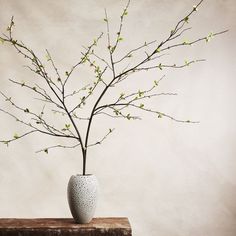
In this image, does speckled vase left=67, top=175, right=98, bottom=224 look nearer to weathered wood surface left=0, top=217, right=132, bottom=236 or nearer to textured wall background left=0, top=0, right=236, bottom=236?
weathered wood surface left=0, top=217, right=132, bottom=236

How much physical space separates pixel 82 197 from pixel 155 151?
885 mm

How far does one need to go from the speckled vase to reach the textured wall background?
2.37 feet

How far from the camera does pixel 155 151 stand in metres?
2.72

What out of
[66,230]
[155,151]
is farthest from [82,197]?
[155,151]

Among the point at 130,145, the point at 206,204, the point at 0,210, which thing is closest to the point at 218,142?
the point at 206,204

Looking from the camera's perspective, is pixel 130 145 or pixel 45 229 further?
pixel 130 145

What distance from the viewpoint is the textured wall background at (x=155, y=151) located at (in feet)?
8.82

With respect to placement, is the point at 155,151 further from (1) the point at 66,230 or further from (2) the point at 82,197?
(1) the point at 66,230

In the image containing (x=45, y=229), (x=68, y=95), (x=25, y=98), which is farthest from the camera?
(x=25, y=98)

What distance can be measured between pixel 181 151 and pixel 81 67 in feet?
2.93

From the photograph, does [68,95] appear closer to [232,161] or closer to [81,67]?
[81,67]

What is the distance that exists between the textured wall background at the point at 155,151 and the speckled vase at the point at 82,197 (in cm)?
72

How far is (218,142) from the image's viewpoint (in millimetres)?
2715

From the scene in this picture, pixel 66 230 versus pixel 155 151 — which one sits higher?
pixel 155 151
